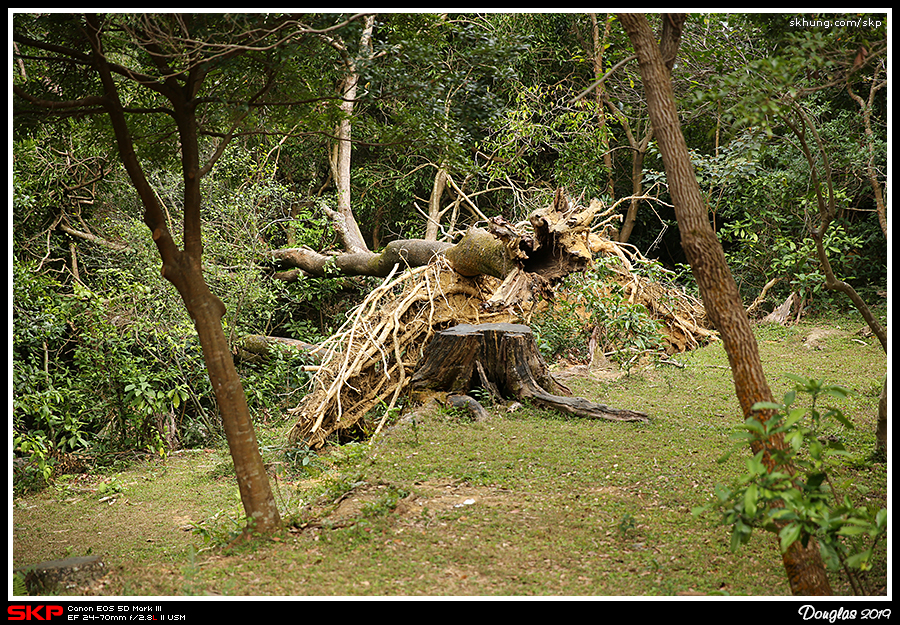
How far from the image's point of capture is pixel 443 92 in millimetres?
5074

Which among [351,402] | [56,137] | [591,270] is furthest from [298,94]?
[591,270]

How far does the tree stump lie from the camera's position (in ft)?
21.9

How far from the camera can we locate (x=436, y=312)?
7.68 metres

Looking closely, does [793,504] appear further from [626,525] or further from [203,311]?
[203,311]

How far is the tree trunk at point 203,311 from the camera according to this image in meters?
4.14

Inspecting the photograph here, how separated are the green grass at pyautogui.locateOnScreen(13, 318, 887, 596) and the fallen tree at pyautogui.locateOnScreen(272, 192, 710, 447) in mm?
593

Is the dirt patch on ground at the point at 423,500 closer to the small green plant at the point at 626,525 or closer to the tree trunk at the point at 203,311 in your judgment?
the tree trunk at the point at 203,311

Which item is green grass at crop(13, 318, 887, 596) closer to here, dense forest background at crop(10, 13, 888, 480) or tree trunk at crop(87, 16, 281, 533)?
tree trunk at crop(87, 16, 281, 533)

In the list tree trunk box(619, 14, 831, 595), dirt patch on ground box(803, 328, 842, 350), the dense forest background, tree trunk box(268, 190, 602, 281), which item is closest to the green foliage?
the dense forest background

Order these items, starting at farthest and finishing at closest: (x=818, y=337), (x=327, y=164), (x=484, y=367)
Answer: (x=327, y=164)
(x=818, y=337)
(x=484, y=367)
